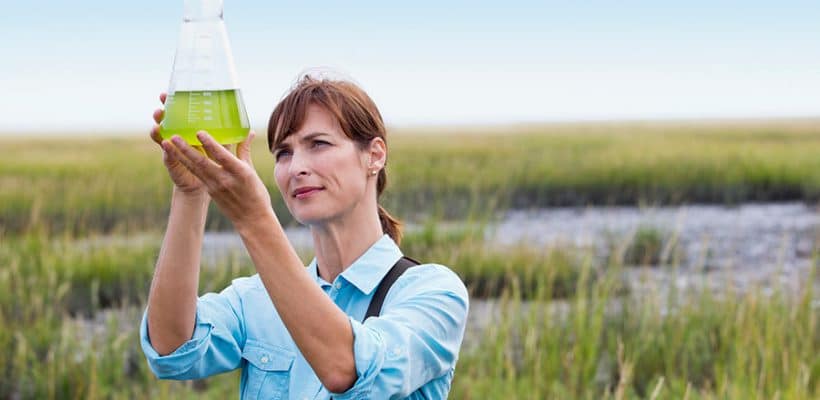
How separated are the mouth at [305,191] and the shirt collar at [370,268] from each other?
187mm

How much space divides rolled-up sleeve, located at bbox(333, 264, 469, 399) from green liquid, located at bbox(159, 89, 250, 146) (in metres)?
0.39

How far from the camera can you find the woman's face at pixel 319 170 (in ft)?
6.19

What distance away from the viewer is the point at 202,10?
1.79m

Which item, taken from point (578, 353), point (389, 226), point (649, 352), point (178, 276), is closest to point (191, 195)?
point (178, 276)

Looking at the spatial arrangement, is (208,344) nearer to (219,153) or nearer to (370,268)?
(370,268)

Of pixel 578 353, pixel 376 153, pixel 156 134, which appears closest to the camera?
pixel 156 134

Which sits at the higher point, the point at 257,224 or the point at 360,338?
the point at 257,224

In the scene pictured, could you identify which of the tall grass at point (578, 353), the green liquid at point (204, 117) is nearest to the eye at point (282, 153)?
the green liquid at point (204, 117)

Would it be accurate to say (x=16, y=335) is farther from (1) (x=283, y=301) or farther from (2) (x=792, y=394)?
(1) (x=283, y=301)

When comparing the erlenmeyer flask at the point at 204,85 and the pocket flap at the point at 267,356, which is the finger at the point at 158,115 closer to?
the erlenmeyer flask at the point at 204,85

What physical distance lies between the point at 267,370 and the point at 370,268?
311mm

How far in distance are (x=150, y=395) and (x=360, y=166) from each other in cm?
330

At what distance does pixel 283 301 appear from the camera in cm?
163

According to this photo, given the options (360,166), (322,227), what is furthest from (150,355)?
(360,166)
